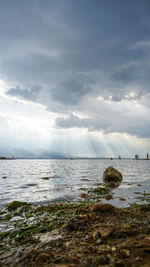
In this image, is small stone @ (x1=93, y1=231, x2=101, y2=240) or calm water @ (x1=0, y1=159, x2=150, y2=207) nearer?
small stone @ (x1=93, y1=231, x2=101, y2=240)

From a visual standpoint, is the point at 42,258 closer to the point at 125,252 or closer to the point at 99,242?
the point at 99,242

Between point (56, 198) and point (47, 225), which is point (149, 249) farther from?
point (56, 198)

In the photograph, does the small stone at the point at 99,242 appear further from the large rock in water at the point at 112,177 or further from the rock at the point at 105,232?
the large rock in water at the point at 112,177

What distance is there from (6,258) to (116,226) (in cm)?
367

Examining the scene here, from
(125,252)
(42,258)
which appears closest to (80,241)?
(42,258)

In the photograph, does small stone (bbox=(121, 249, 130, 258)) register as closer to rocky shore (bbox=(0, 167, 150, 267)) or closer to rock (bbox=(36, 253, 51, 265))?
rocky shore (bbox=(0, 167, 150, 267))

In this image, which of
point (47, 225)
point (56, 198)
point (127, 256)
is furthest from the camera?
point (56, 198)

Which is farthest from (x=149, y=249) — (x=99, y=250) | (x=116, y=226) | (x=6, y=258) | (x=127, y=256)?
(x=6, y=258)

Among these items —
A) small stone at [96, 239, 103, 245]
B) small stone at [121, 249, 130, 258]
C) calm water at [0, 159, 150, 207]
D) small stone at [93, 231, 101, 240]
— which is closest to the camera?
small stone at [121, 249, 130, 258]

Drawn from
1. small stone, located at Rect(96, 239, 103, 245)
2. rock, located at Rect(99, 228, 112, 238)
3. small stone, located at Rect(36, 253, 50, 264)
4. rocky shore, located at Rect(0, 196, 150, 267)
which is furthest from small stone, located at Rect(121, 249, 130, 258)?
small stone, located at Rect(36, 253, 50, 264)

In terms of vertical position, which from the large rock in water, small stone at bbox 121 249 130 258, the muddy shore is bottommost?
the large rock in water

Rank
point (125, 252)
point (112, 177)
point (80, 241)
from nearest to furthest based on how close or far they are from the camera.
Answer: point (125, 252) → point (80, 241) → point (112, 177)

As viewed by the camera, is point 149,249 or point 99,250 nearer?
point 149,249

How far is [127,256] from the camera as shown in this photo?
3.45m
